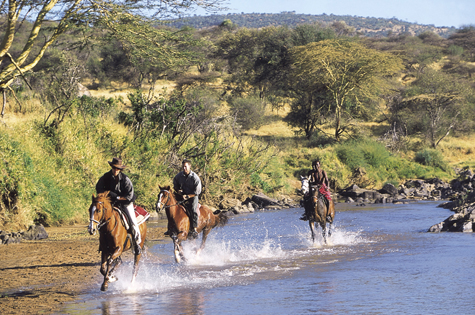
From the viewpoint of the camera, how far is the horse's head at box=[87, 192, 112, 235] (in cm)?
794

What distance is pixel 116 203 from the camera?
29.4 ft

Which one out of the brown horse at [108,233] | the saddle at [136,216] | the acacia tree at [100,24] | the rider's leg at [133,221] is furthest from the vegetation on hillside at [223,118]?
the brown horse at [108,233]

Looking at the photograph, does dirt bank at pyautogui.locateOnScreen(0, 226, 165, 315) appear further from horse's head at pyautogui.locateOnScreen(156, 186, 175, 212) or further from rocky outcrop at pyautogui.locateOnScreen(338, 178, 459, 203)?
rocky outcrop at pyautogui.locateOnScreen(338, 178, 459, 203)

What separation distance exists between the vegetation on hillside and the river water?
5.38m

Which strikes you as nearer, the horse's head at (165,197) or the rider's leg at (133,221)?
the rider's leg at (133,221)

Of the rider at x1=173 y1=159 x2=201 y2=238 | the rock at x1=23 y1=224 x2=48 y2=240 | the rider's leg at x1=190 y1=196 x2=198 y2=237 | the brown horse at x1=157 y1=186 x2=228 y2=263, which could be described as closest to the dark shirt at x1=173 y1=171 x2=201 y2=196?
the rider at x1=173 y1=159 x2=201 y2=238

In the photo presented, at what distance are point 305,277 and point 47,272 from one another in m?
5.10

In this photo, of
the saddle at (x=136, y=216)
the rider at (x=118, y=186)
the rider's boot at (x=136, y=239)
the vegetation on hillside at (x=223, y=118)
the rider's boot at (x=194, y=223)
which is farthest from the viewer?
the vegetation on hillside at (x=223, y=118)

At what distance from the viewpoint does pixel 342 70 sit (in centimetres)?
3747

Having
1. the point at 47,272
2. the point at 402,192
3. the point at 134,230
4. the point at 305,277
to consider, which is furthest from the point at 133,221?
the point at 402,192

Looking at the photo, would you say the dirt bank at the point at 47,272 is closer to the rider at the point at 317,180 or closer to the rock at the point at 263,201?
the rider at the point at 317,180

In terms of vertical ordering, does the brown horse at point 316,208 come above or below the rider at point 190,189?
below

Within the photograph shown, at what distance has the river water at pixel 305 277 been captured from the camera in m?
8.15

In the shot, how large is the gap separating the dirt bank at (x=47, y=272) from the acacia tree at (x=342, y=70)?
81.8 ft
